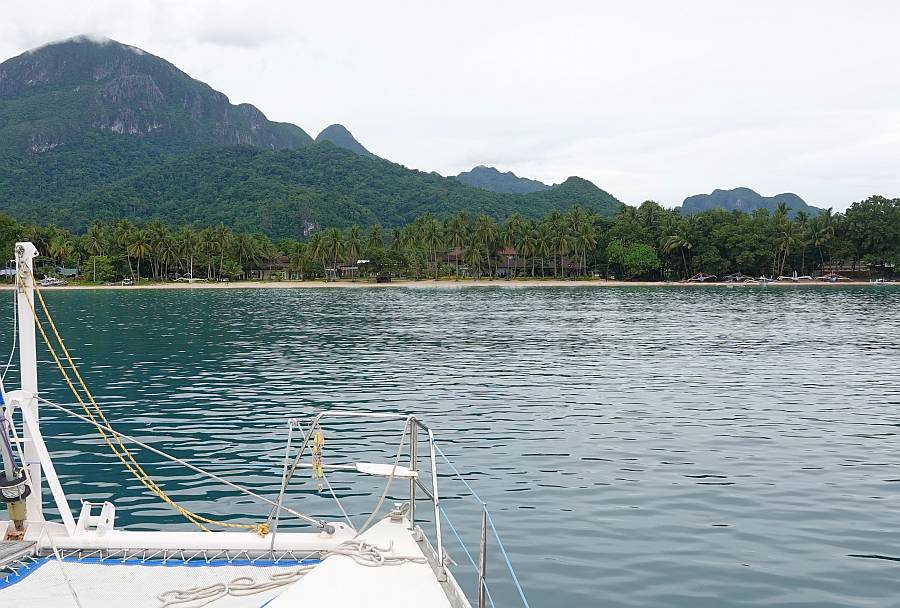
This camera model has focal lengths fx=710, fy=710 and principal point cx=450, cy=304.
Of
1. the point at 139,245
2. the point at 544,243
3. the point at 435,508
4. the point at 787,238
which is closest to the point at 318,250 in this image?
the point at 139,245

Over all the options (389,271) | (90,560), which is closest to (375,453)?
(90,560)

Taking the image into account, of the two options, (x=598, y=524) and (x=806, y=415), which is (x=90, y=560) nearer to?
(x=598, y=524)

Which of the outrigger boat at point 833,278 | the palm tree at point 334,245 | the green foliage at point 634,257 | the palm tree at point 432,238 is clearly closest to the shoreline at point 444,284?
the outrigger boat at point 833,278

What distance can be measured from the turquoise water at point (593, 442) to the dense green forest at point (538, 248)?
115 m

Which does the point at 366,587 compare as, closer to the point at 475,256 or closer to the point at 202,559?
the point at 202,559

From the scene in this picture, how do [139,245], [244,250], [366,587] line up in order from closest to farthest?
1. [366,587]
2. [139,245]
3. [244,250]

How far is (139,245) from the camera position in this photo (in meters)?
152

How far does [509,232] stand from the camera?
168500 mm

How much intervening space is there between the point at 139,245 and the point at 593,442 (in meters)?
150

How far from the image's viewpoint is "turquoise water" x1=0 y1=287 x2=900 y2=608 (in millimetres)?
12438

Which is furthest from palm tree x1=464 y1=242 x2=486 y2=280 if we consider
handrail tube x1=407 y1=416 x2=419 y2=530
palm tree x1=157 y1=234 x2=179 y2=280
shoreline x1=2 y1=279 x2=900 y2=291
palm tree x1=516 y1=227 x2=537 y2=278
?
handrail tube x1=407 y1=416 x2=419 y2=530

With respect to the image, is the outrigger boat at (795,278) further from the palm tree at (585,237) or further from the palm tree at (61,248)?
the palm tree at (61,248)

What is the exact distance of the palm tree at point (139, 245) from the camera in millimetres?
151375

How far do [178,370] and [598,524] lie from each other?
26.5 m
